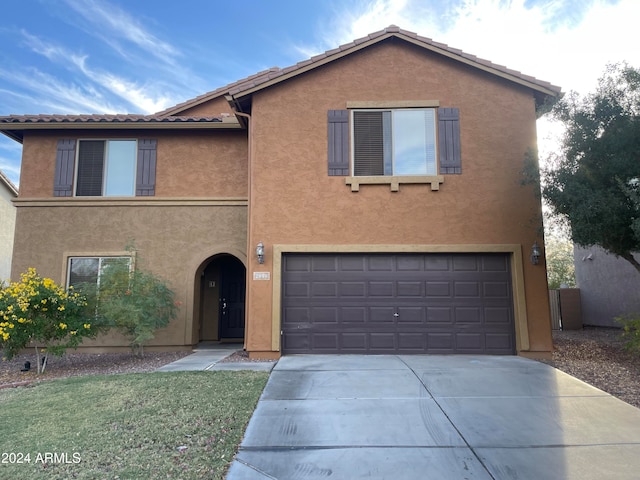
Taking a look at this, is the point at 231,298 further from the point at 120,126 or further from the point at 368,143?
the point at 368,143

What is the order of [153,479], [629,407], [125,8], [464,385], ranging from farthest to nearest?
[125,8], [464,385], [629,407], [153,479]

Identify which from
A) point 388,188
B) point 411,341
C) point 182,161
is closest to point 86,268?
point 182,161

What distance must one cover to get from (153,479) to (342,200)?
7.13 metres

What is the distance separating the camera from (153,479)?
12.4ft

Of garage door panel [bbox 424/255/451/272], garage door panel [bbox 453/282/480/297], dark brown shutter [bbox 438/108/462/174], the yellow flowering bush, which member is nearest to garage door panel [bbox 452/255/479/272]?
garage door panel [bbox 424/255/451/272]

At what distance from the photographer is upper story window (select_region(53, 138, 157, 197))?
1168cm

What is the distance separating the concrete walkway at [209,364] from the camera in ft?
27.6

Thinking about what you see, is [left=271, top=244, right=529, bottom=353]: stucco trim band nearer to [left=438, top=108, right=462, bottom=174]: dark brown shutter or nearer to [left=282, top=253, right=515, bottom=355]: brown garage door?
[left=282, top=253, right=515, bottom=355]: brown garage door

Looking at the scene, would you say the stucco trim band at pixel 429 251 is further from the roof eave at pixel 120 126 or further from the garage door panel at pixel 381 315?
the roof eave at pixel 120 126

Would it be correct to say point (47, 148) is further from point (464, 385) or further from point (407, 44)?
point (464, 385)

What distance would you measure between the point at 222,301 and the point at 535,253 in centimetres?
866

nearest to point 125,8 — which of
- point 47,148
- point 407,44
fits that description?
point 47,148

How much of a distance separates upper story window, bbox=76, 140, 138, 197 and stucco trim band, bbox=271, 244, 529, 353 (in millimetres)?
5163

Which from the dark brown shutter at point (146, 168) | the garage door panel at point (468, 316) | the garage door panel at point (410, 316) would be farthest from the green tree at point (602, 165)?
the dark brown shutter at point (146, 168)
